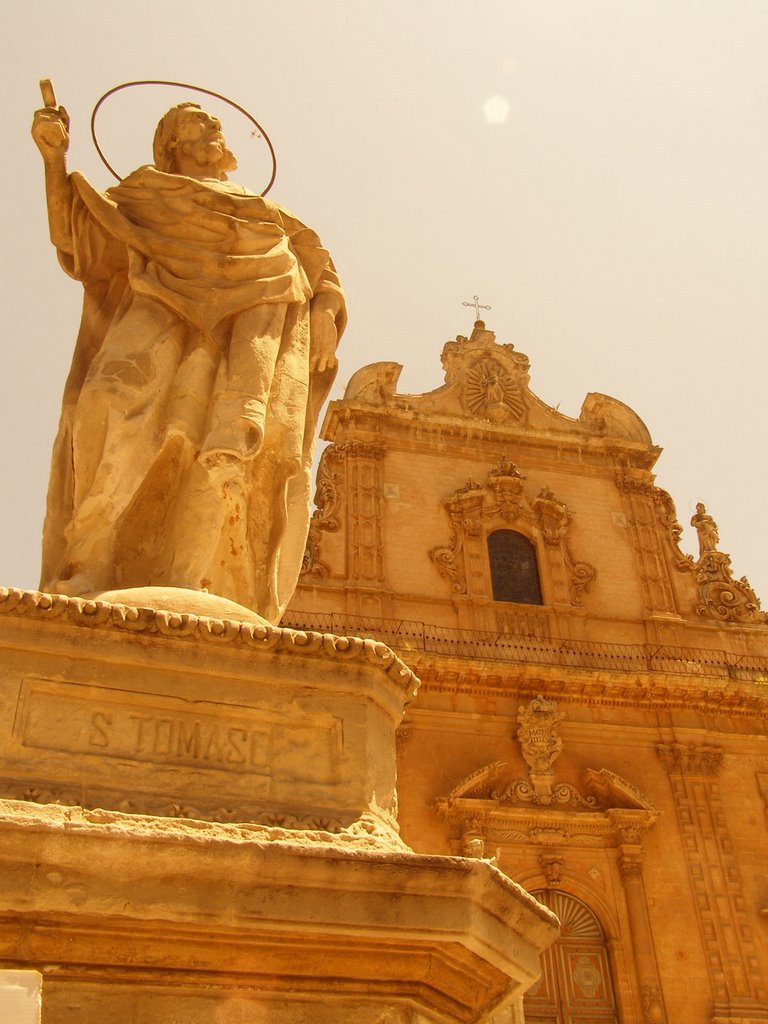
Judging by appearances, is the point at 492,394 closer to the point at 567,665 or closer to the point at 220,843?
the point at 567,665

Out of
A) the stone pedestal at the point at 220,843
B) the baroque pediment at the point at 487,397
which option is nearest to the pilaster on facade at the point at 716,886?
the baroque pediment at the point at 487,397

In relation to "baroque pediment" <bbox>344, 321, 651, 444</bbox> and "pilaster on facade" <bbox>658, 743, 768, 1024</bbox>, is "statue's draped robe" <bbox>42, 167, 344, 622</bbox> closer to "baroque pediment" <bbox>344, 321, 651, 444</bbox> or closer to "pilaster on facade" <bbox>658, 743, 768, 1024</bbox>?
"pilaster on facade" <bbox>658, 743, 768, 1024</bbox>

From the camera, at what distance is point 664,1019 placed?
34.9 feet

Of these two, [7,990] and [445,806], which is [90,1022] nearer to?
[7,990]

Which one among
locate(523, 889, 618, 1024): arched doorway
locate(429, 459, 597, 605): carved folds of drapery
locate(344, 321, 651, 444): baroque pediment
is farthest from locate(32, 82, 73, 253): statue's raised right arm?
locate(344, 321, 651, 444): baroque pediment

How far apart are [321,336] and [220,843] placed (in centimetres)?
193

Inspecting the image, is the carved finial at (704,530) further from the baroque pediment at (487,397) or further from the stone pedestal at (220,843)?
the stone pedestal at (220,843)

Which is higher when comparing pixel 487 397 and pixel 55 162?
pixel 487 397

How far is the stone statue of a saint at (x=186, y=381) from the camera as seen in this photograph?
2.72 meters

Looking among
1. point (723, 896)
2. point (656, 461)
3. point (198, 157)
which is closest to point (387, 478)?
point (656, 461)

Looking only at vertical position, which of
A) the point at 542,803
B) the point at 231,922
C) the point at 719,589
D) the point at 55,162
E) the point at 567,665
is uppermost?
the point at 719,589

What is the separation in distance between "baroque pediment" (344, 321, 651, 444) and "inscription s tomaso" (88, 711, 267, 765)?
1325 cm

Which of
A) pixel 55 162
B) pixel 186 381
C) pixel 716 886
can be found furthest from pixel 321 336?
pixel 716 886

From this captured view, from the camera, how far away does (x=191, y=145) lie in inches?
135
